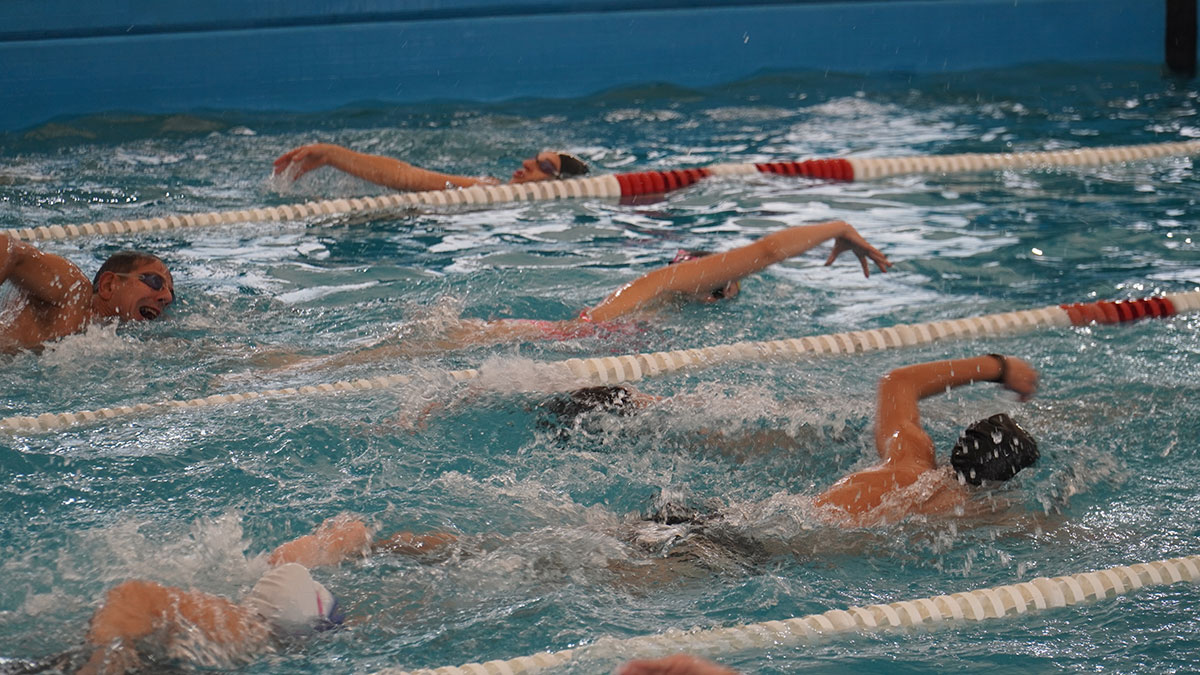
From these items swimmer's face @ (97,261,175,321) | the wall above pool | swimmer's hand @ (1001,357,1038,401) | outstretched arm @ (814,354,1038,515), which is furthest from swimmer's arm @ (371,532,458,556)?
the wall above pool

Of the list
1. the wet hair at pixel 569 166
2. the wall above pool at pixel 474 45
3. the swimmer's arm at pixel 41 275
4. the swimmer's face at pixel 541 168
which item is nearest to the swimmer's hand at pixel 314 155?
the swimmer's face at pixel 541 168

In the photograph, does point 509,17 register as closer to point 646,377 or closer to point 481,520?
point 646,377

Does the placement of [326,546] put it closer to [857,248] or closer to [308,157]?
[857,248]

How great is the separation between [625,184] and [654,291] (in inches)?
86.7

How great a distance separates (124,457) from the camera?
306 cm

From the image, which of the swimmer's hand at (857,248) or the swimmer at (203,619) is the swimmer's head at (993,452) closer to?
the swimmer's hand at (857,248)

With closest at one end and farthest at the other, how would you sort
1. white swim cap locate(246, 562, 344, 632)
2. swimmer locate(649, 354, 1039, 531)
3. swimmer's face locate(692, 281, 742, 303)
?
white swim cap locate(246, 562, 344, 632) < swimmer locate(649, 354, 1039, 531) < swimmer's face locate(692, 281, 742, 303)

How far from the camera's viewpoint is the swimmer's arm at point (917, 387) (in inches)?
115

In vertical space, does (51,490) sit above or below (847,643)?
above

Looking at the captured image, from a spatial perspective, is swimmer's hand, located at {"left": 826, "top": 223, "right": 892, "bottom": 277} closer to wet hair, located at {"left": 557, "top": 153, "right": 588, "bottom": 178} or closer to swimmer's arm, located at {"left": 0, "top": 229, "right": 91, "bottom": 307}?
wet hair, located at {"left": 557, "top": 153, "right": 588, "bottom": 178}

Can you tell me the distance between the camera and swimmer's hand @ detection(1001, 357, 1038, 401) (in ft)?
10.1

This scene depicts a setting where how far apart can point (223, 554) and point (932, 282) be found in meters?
3.12

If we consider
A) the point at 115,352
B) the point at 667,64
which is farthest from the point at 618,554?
the point at 667,64

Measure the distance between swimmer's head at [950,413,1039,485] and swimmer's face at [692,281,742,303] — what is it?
4.53 feet
